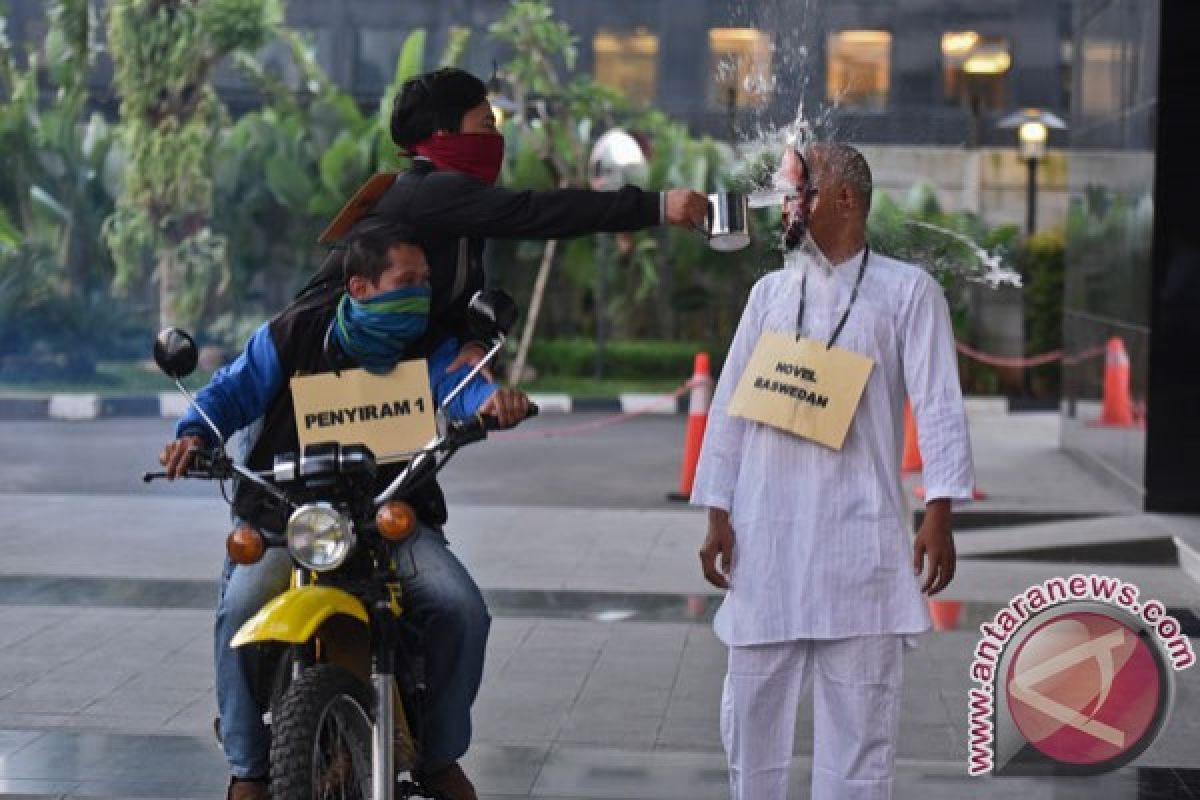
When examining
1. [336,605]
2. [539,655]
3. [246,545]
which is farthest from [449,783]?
[539,655]

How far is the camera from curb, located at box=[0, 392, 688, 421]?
20.1m

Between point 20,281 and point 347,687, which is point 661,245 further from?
point 347,687

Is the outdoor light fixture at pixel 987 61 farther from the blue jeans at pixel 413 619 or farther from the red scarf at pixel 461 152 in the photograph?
Result: the blue jeans at pixel 413 619

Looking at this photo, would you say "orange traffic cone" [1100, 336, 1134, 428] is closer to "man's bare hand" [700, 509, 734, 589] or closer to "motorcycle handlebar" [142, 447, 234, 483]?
"man's bare hand" [700, 509, 734, 589]

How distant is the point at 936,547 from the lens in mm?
4355

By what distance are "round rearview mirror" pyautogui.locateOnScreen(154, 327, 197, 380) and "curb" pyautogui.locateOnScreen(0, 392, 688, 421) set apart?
15.5m

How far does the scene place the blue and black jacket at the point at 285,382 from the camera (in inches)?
182

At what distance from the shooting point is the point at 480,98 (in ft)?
15.5

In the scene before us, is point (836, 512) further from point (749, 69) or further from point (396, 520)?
point (749, 69)

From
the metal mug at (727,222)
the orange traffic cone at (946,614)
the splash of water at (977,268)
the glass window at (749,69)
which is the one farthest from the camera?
the orange traffic cone at (946,614)

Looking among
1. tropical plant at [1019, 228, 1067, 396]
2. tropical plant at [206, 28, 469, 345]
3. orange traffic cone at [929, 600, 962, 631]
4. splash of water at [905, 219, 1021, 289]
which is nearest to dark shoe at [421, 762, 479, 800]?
splash of water at [905, 219, 1021, 289]

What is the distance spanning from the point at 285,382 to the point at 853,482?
1.28m

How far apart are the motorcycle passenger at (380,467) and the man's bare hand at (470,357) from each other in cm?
2

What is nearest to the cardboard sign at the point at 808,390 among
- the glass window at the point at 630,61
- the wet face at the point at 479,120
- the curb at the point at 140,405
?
A: the wet face at the point at 479,120
